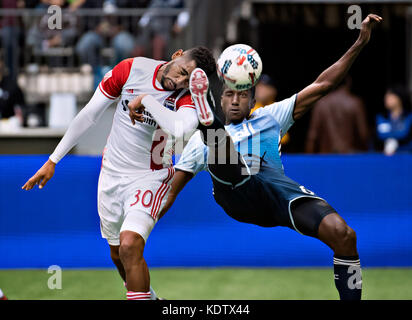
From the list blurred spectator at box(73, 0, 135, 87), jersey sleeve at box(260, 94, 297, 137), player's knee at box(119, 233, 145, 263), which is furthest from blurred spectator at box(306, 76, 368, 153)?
player's knee at box(119, 233, 145, 263)

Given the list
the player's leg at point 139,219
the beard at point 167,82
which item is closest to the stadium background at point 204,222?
the player's leg at point 139,219

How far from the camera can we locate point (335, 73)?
15.9 ft

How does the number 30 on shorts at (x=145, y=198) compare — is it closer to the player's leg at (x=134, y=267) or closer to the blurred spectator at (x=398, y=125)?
the player's leg at (x=134, y=267)

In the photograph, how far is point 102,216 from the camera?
5.41 meters

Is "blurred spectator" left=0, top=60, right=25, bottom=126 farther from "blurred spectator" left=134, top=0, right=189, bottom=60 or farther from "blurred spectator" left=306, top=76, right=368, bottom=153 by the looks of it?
"blurred spectator" left=306, top=76, right=368, bottom=153

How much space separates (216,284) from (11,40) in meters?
5.42

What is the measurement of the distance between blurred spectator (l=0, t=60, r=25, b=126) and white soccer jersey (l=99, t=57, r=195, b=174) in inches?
187

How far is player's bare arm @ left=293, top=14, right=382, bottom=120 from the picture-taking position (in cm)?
473

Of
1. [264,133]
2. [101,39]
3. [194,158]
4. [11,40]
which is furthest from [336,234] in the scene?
[11,40]

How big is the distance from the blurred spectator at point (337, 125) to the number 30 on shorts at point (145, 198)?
15.4ft

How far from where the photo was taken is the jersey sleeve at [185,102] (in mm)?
4781
